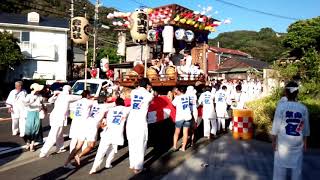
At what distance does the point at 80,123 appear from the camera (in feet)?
27.7

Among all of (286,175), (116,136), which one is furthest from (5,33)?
(286,175)

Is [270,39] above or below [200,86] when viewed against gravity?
above

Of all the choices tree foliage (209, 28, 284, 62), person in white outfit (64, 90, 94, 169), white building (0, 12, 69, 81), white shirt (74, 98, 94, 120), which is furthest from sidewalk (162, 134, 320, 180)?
tree foliage (209, 28, 284, 62)

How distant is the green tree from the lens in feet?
104

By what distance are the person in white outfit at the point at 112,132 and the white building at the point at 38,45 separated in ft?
98.4

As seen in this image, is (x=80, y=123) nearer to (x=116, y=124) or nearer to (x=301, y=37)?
(x=116, y=124)

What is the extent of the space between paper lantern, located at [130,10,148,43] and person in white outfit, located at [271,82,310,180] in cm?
870

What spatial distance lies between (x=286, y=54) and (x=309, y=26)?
9.64 ft

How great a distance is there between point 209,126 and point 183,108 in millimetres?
2634

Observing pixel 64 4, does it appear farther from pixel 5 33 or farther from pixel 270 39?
pixel 5 33

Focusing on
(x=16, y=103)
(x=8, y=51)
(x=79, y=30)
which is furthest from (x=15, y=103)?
(x=8, y=51)

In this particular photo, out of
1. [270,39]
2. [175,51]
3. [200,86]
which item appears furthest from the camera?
[270,39]

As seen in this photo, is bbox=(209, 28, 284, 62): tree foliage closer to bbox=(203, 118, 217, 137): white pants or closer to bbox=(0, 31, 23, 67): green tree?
bbox=(0, 31, 23, 67): green tree

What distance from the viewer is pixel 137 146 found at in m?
7.90
